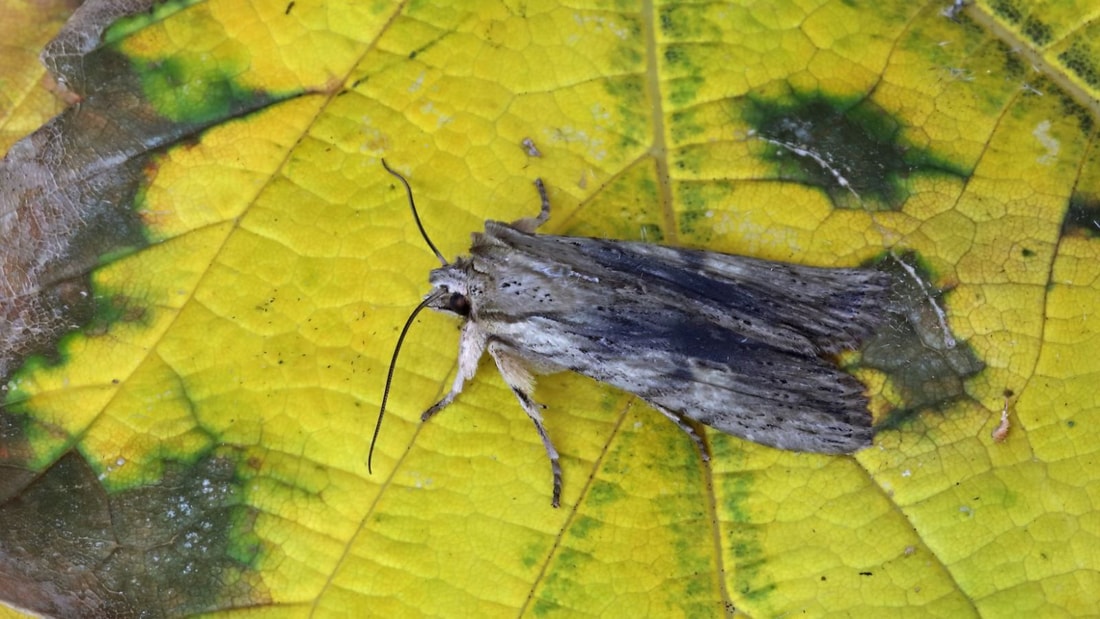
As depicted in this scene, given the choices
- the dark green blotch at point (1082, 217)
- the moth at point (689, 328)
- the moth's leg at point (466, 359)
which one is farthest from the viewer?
the moth's leg at point (466, 359)

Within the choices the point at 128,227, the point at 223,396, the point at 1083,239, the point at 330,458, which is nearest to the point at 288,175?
the point at 128,227

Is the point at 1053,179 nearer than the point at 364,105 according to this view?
Yes

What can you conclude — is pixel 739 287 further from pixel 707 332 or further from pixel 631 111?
pixel 631 111

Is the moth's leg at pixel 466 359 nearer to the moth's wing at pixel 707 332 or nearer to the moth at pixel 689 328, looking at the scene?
the moth at pixel 689 328

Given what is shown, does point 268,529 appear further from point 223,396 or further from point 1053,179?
point 1053,179

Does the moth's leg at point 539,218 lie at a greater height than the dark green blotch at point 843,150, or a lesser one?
lesser

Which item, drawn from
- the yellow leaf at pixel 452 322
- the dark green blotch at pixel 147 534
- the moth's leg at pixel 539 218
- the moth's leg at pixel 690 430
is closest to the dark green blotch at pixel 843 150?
the yellow leaf at pixel 452 322

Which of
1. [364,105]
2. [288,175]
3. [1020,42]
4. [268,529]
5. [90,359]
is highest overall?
[1020,42]

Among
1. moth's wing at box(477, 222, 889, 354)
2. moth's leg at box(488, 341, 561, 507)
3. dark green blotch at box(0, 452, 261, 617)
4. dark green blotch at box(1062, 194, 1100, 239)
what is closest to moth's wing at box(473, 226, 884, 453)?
moth's wing at box(477, 222, 889, 354)
